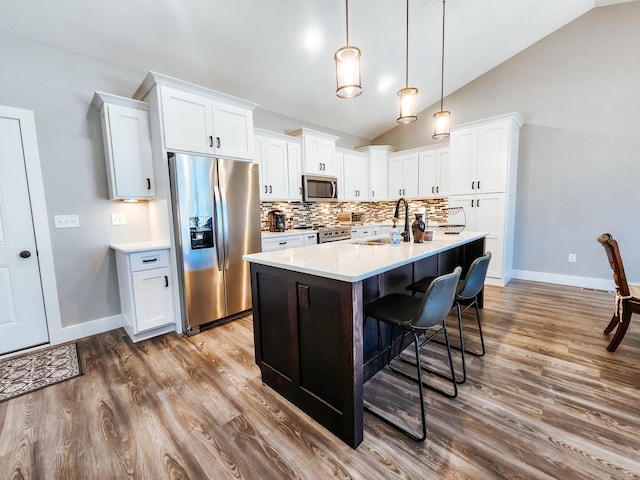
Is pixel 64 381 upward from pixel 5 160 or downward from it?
downward

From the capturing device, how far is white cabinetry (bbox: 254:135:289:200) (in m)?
3.84

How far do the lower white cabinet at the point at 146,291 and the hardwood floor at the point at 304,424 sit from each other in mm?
323

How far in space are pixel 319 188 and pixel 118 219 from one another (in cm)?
273

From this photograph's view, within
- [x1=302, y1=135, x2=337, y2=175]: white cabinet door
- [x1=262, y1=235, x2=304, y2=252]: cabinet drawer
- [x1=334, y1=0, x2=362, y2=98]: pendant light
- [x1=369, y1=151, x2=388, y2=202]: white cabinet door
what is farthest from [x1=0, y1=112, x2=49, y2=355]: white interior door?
[x1=369, y1=151, x2=388, y2=202]: white cabinet door

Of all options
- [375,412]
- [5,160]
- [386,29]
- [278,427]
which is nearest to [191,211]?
[5,160]

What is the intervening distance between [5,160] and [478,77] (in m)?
5.99

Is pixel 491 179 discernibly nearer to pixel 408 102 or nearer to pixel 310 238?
pixel 408 102

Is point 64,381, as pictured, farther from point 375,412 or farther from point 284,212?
point 284,212

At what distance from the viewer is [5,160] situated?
2.37 metres

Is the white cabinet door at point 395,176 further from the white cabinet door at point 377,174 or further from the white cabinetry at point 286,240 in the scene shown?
the white cabinetry at point 286,240

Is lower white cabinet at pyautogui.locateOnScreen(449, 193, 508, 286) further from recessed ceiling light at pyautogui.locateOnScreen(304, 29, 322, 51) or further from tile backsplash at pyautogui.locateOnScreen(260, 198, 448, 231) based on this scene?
recessed ceiling light at pyautogui.locateOnScreen(304, 29, 322, 51)

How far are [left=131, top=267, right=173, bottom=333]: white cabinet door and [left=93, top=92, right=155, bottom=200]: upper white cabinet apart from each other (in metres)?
0.77

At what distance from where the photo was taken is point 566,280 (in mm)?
4141

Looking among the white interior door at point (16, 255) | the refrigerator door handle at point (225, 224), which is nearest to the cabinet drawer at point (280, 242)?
the refrigerator door handle at point (225, 224)
